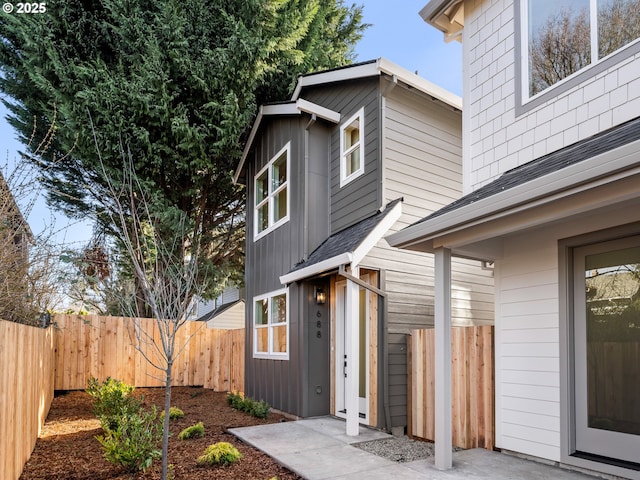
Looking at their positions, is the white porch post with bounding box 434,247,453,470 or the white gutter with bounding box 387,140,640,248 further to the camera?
the white porch post with bounding box 434,247,453,470

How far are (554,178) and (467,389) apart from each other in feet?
10.3

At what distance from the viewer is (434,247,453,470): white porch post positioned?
460 cm

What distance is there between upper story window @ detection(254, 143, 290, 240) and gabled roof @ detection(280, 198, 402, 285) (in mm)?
1345

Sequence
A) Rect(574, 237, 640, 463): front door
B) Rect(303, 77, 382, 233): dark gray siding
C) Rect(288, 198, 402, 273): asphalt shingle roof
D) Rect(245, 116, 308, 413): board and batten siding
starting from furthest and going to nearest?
1. Rect(245, 116, 308, 413): board and batten siding
2. Rect(303, 77, 382, 233): dark gray siding
3. Rect(288, 198, 402, 273): asphalt shingle roof
4. Rect(574, 237, 640, 463): front door

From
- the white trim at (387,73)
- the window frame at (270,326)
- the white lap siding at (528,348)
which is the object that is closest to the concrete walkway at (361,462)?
the white lap siding at (528,348)

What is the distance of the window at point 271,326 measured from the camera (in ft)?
27.7

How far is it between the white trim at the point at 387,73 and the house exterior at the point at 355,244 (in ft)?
0.07

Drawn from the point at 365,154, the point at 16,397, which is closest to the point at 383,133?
the point at 365,154

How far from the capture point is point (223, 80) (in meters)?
11.5

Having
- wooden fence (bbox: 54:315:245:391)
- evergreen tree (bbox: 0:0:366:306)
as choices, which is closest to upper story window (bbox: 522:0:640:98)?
evergreen tree (bbox: 0:0:366:306)

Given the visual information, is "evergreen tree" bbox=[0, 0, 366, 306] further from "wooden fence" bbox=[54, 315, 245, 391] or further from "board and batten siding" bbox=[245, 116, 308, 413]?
"wooden fence" bbox=[54, 315, 245, 391]

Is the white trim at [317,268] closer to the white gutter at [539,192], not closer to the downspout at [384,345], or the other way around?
the downspout at [384,345]

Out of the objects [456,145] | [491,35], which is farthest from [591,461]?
[456,145]

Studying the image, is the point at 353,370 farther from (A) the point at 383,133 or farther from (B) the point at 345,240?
(A) the point at 383,133
